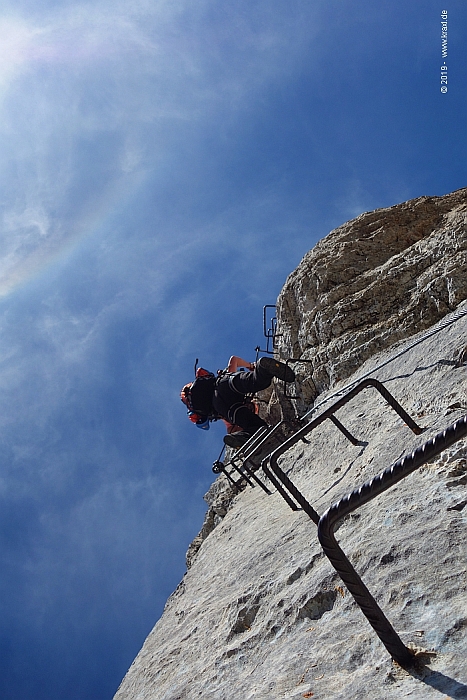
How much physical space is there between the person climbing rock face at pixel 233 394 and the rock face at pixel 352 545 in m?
0.89

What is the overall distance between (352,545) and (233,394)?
8.03m

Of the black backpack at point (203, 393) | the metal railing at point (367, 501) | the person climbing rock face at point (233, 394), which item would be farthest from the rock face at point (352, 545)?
the black backpack at point (203, 393)

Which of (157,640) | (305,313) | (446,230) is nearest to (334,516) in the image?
(157,640)

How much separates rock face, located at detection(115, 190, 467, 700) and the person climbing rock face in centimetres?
89

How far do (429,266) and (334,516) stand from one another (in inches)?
287

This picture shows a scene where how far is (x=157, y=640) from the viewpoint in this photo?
557cm

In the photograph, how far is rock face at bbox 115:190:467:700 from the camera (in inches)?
94.6

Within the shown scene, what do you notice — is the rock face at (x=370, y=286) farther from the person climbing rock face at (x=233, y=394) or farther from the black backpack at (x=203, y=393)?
the black backpack at (x=203, y=393)

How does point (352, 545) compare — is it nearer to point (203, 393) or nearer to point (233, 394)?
point (233, 394)

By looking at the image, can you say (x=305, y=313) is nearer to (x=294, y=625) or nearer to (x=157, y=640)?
(x=157, y=640)

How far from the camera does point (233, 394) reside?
11.4 metres

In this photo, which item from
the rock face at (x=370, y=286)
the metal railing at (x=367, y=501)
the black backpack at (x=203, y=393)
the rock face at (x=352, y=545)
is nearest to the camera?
the metal railing at (x=367, y=501)

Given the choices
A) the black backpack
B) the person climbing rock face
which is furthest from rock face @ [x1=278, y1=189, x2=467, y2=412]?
the black backpack

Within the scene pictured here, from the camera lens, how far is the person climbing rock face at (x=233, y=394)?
31.4 feet
